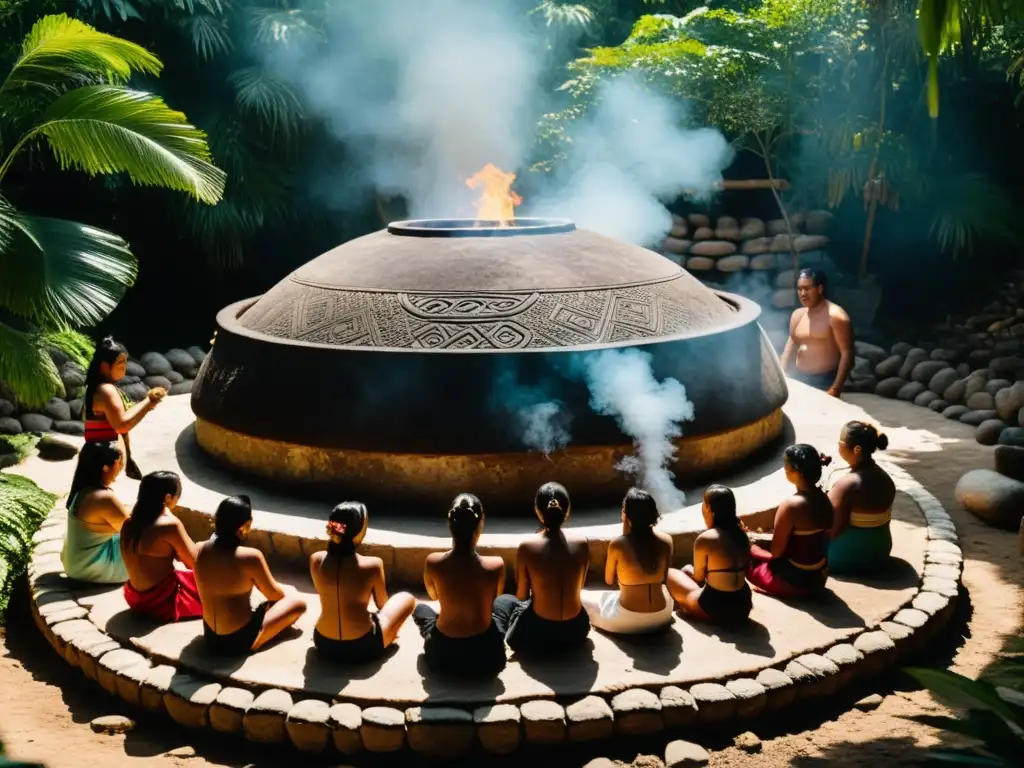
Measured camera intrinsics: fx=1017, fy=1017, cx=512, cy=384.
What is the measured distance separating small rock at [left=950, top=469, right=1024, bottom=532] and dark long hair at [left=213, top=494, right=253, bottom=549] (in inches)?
175

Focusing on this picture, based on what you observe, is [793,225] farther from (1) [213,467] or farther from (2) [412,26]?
(1) [213,467]

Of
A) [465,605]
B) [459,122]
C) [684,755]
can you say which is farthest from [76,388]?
[684,755]

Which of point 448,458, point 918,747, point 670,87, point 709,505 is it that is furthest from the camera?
point 670,87

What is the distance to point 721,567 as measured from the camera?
416 cm

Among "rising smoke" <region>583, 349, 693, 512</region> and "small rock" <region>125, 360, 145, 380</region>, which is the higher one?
"rising smoke" <region>583, 349, 693, 512</region>

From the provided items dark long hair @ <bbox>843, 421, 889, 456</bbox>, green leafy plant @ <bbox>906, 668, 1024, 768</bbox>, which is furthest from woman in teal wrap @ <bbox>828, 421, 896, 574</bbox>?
green leafy plant @ <bbox>906, 668, 1024, 768</bbox>

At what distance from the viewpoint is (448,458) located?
492 centimetres

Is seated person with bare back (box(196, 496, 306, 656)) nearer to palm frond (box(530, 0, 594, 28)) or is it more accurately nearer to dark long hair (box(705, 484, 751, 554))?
dark long hair (box(705, 484, 751, 554))

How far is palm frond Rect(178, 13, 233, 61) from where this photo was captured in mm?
10961

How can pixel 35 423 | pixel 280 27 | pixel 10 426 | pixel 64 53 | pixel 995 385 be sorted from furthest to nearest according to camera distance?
pixel 280 27
pixel 995 385
pixel 35 423
pixel 10 426
pixel 64 53

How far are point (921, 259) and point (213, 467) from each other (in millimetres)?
10215

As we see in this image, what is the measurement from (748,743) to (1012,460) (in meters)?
3.70

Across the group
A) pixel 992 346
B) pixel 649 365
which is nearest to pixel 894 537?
pixel 649 365

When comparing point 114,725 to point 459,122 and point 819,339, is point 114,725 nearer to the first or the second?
point 819,339
